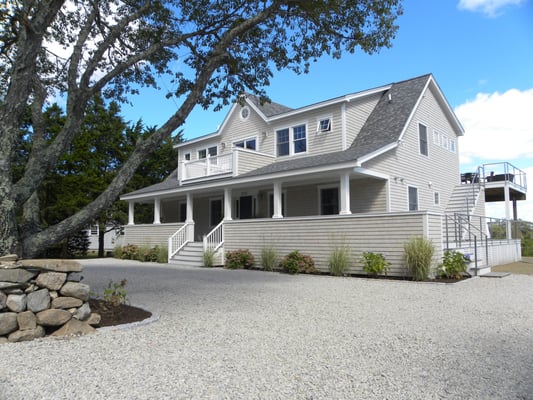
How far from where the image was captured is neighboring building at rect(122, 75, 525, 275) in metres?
12.8

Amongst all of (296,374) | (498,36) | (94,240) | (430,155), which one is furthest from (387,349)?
(94,240)

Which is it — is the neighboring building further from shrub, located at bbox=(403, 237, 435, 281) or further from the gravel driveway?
the gravel driveway

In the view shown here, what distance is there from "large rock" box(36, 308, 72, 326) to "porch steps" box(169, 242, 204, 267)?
1086cm

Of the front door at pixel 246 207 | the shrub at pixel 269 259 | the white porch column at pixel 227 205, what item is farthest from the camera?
the front door at pixel 246 207

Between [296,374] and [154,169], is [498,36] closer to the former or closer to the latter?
[296,374]

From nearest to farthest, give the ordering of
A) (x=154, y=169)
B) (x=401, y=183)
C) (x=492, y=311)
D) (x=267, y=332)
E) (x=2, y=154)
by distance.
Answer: (x=267, y=332), (x=2, y=154), (x=492, y=311), (x=401, y=183), (x=154, y=169)

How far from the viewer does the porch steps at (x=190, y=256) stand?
16.4m

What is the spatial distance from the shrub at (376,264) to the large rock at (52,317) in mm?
8325

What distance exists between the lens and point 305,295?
8.49 metres

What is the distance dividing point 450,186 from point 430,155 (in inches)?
99.8

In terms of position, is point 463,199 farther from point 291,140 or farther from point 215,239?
point 215,239

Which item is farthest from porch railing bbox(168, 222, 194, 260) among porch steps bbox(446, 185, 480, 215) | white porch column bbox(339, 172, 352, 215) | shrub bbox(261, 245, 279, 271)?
porch steps bbox(446, 185, 480, 215)

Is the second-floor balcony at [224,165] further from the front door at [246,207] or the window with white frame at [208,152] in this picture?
the window with white frame at [208,152]

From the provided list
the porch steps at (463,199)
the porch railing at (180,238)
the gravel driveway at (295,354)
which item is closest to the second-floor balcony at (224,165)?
the porch railing at (180,238)
